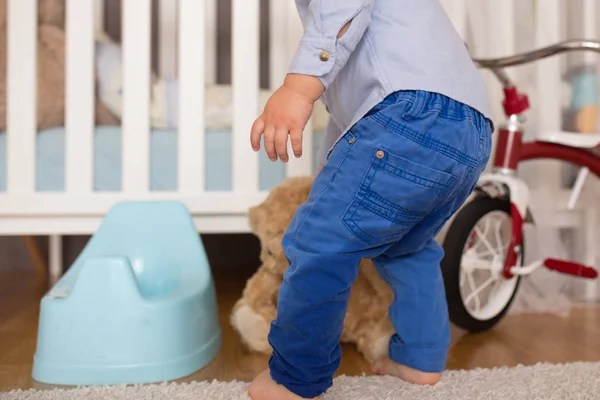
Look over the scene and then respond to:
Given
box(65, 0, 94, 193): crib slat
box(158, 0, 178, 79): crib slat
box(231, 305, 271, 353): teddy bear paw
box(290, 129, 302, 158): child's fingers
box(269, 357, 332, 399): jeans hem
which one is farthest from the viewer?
box(158, 0, 178, 79): crib slat

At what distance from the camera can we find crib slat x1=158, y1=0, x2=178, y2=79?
6.22ft

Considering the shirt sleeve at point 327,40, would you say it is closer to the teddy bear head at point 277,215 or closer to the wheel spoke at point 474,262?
the teddy bear head at point 277,215

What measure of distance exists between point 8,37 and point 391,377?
1.02 meters

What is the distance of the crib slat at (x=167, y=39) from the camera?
6.22 ft

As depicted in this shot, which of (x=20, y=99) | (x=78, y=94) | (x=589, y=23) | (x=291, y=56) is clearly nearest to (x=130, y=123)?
(x=78, y=94)

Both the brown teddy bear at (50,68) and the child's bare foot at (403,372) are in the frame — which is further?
the brown teddy bear at (50,68)

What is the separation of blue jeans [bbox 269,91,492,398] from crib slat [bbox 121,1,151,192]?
61 cm

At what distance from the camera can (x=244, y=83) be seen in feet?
4.08

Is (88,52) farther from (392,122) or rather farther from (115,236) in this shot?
(392,122)

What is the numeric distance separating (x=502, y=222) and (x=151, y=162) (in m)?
0.77

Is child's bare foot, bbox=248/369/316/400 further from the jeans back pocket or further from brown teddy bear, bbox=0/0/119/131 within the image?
brown teddy bear, bbox=0/0/119/131

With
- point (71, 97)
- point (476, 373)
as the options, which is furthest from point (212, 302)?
point (71, 97)

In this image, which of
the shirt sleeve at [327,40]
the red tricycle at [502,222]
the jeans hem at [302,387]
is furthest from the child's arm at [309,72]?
the red tricycle at [502,222]

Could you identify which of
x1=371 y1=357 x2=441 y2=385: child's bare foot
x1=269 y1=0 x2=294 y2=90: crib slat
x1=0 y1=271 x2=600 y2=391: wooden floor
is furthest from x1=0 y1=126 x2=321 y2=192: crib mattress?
x1=371 y1=357 x2=441 y2=385: child's bare foot
